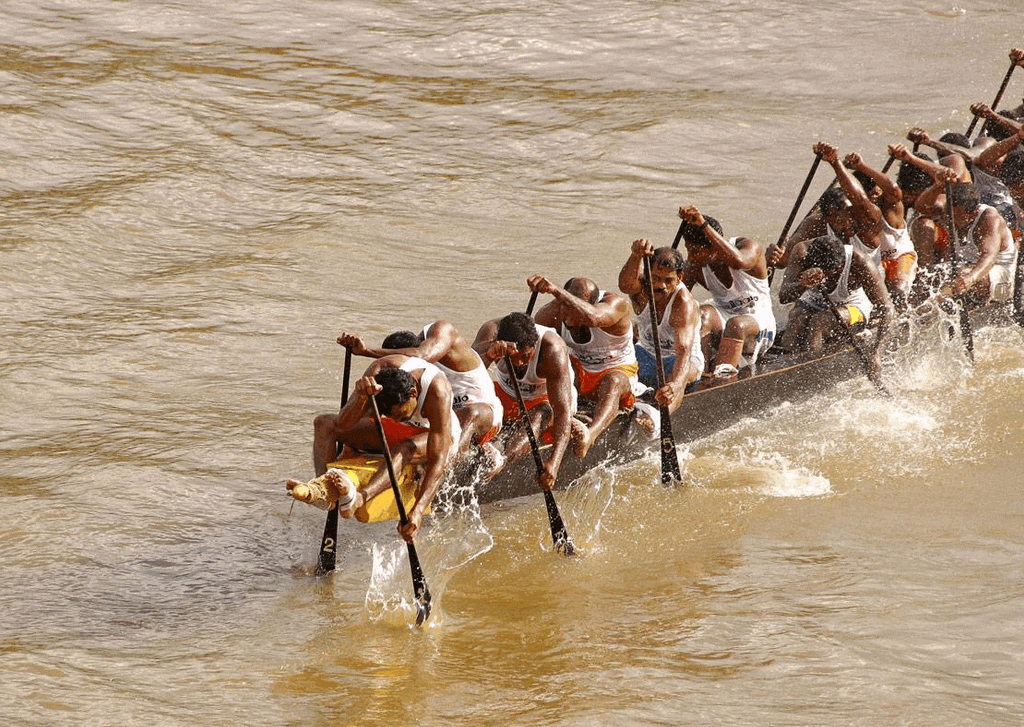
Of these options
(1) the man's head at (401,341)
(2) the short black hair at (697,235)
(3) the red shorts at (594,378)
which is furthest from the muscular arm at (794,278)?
(1) the man's head at (401,341)

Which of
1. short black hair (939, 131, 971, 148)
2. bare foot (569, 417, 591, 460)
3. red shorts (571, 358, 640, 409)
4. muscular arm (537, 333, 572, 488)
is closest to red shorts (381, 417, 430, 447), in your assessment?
muscular arm (537, 333, 572, 488)

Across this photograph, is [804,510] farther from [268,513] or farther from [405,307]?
[405,307]

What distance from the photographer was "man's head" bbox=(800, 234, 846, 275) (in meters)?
11.1

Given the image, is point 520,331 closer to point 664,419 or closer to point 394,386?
point 394,386

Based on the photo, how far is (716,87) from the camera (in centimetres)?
2023

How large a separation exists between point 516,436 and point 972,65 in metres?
15.6

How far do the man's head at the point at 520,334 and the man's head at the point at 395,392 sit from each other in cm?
106

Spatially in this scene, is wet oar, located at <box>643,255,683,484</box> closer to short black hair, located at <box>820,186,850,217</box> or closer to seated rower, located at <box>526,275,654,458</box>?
seated rower, located at <box>526,275,654,458</box>

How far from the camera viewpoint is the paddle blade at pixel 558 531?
8.77m

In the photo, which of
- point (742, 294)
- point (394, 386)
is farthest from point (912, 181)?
point (394, 386)

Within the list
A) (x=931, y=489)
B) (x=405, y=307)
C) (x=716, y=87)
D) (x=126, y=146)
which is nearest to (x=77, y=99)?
(x=126, y=146)

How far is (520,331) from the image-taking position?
8602mm

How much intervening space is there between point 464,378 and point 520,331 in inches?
18.6

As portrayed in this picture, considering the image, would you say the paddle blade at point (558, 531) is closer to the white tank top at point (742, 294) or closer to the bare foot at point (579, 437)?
the bare foot at point (579, 437)
